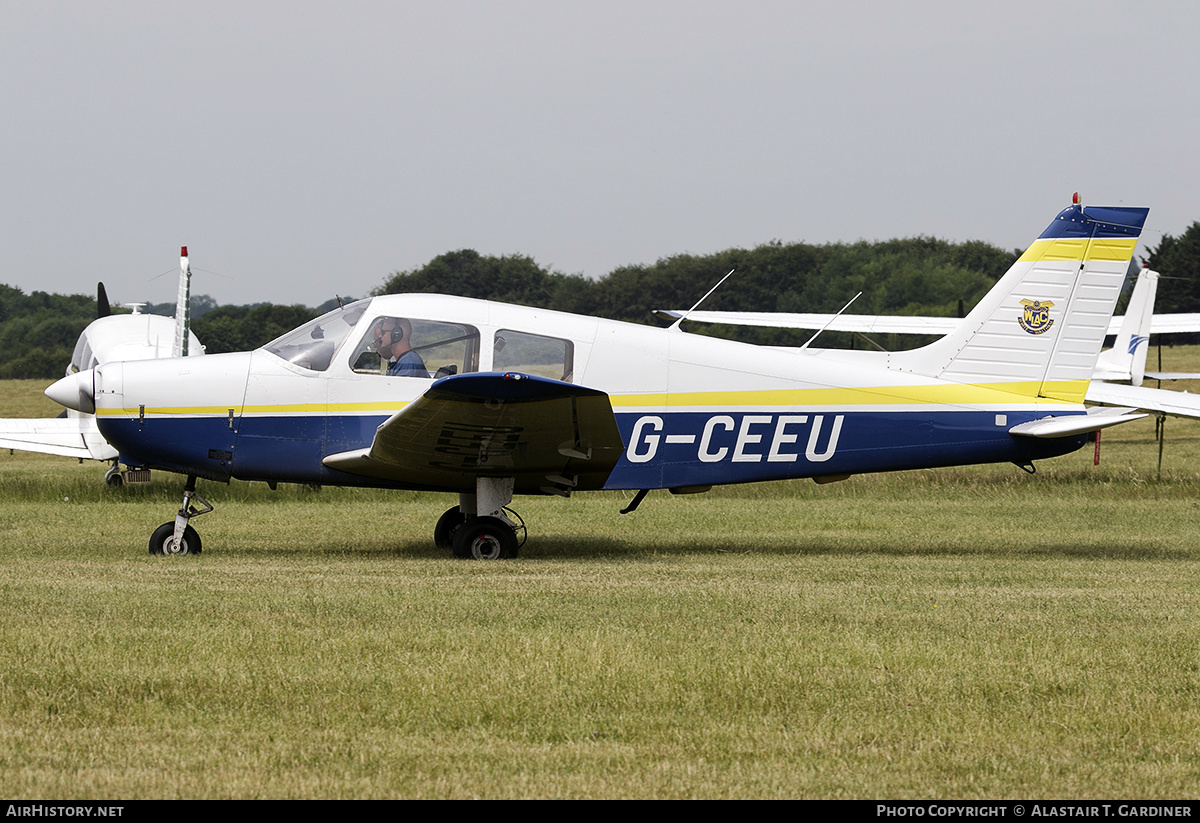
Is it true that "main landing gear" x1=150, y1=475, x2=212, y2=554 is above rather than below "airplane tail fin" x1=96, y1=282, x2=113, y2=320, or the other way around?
below

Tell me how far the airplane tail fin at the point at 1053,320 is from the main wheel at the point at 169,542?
20.9ft

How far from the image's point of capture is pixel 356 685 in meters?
5.18

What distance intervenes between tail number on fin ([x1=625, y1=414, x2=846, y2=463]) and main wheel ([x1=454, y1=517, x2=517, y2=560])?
48.8 inches

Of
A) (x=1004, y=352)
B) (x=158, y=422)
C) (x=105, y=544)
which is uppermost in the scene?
(x=1004, y=352)

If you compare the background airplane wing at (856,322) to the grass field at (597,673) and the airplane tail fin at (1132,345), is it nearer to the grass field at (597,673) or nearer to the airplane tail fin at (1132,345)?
the airplane tail fin at (1132,345)

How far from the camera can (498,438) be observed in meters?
9.57

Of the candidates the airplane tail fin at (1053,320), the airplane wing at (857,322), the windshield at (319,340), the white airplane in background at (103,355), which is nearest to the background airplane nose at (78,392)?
the windshield at (319,340)

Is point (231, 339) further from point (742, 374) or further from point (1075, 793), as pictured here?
point (1075, 793)

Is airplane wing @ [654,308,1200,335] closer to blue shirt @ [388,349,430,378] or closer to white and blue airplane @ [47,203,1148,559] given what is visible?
white and blue airplane @ [47,203,1148,559]

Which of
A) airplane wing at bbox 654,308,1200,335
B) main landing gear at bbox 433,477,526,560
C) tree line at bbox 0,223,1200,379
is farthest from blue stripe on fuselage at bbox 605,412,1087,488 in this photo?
tree line at bbox 0,223,1200,379

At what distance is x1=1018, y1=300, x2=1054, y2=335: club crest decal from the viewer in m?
10.7

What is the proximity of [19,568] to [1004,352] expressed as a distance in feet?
27.4

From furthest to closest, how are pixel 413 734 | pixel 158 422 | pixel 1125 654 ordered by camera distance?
pixel 158 422 → pixel 1125 654 → pixel 413 734
